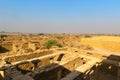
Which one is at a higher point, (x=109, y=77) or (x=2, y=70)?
(x=2, y=70)

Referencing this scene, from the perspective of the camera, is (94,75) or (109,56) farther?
(109,56)

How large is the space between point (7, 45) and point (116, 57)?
19084 mm

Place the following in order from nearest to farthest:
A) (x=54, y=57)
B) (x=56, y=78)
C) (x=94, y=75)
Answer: (x=56, y=78) < (x=94, y=75) < (x=54, y=57)

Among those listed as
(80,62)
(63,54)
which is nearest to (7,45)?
(63,54)

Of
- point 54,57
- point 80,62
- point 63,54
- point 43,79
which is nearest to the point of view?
point 43,79

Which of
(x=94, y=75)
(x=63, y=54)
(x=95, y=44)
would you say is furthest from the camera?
(x=95, y=44)

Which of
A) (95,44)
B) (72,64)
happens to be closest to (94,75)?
(72,64)

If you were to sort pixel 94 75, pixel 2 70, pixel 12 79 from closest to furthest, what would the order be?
pixel 12 79, pixel 2 70, pixel 94 75

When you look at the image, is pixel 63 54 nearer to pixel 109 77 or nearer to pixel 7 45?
pixel 109 77

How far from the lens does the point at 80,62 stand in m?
13.7

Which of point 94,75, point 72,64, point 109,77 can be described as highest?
point 72,64

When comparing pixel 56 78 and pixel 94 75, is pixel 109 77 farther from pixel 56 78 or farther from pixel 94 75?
pixel 56 78

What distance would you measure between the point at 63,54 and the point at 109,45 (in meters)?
16.9

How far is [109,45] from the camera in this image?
29.7 meters
